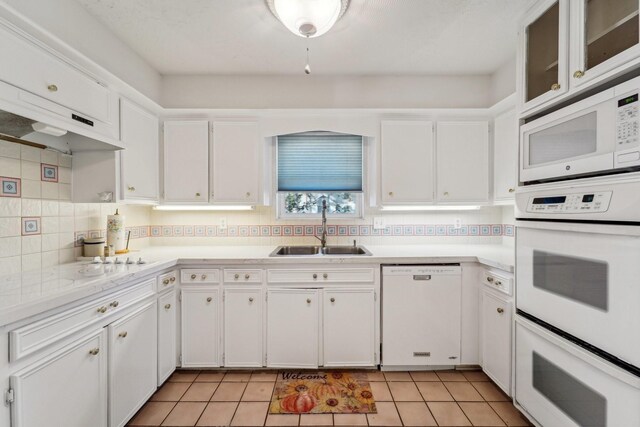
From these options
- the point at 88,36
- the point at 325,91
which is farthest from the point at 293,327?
the point at 88,36

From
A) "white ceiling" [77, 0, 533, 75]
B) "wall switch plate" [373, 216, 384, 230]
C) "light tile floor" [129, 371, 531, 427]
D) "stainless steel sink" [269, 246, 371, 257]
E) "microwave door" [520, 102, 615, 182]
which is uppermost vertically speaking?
"white ceiling" [77, 0, 533, 75]

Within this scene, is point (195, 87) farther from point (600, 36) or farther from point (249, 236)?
point (600, 36)

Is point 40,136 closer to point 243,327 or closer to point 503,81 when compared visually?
point 243,327

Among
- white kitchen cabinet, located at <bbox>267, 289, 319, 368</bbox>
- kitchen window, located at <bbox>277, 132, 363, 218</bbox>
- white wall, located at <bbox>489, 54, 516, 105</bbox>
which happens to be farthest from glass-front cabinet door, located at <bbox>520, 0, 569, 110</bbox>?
white kitchen cabinet, located at <bbox>267, 289, 319, 368</bbox>

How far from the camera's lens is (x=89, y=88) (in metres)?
1.69

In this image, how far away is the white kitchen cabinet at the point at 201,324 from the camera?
2.17 m

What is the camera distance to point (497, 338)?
1969 millimetres

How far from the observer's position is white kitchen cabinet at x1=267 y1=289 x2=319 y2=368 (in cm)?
216

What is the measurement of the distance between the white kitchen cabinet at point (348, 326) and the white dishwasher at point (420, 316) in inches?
4.7

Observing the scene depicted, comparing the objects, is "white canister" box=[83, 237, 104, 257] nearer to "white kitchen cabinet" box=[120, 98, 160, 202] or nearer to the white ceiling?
"white kitchen cabinet" box=[120, 98, 160, 202]

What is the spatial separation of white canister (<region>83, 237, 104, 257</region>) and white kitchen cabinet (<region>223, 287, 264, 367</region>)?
934 millimetres

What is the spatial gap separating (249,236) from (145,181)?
1.01 meters

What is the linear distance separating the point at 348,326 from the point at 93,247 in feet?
6.44

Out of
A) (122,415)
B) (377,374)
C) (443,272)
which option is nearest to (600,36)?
(443,272)
